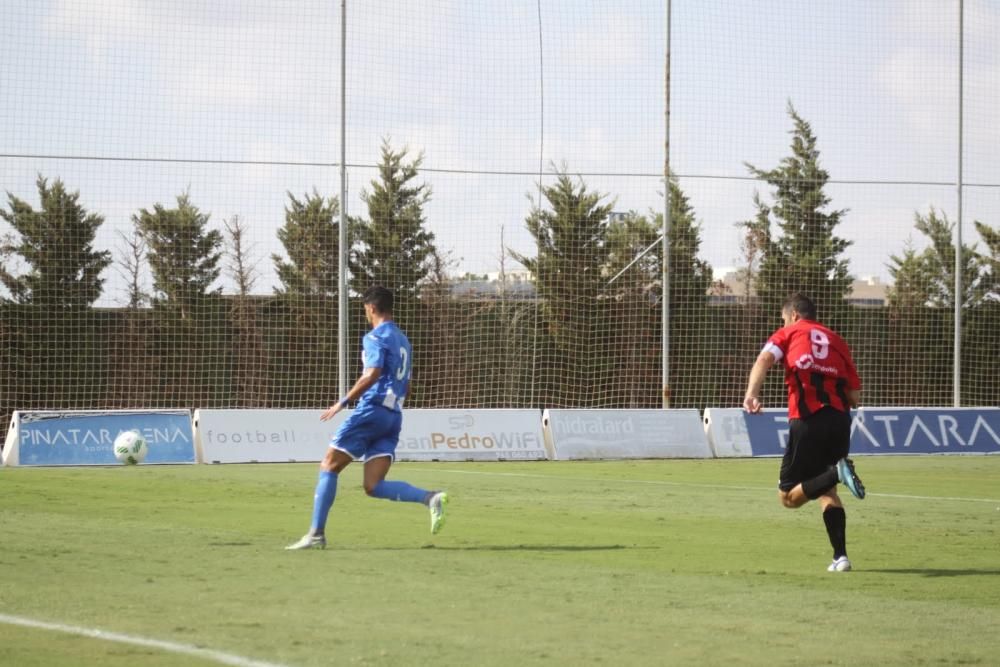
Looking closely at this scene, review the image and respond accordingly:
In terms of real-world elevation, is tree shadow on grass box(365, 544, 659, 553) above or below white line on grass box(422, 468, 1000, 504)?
above

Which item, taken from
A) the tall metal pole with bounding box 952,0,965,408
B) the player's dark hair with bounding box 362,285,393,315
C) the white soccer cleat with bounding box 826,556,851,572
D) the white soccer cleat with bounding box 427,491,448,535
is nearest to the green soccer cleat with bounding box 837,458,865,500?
the white soccer cleat with bounding box 826,556,851,572

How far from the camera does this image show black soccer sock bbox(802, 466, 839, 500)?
32.9 ft

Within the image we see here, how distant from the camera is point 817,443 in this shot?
10.1 m

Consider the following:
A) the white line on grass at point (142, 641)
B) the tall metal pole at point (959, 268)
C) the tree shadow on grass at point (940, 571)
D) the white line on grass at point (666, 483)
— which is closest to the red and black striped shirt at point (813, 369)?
the tree shadow on grass at point (940, 571)

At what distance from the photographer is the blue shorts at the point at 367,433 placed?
1098 centimetres

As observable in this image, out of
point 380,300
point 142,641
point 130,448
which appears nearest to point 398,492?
point 380,300

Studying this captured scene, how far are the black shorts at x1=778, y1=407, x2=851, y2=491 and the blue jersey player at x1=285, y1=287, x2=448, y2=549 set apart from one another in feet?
9.38

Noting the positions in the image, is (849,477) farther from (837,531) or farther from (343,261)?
(343,261)

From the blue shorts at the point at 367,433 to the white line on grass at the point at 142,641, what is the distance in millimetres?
3942

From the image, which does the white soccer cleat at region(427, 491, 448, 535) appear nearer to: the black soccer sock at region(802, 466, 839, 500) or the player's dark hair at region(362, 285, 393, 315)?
the player's dark hair at region(362, 285, 393, 315)

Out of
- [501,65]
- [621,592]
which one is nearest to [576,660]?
[621,592]

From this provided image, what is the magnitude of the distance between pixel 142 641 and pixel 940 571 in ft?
19.7

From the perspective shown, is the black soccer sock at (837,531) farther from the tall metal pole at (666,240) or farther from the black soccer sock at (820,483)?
the tall metal pole at (666,240)

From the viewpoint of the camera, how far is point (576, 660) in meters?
6.42
